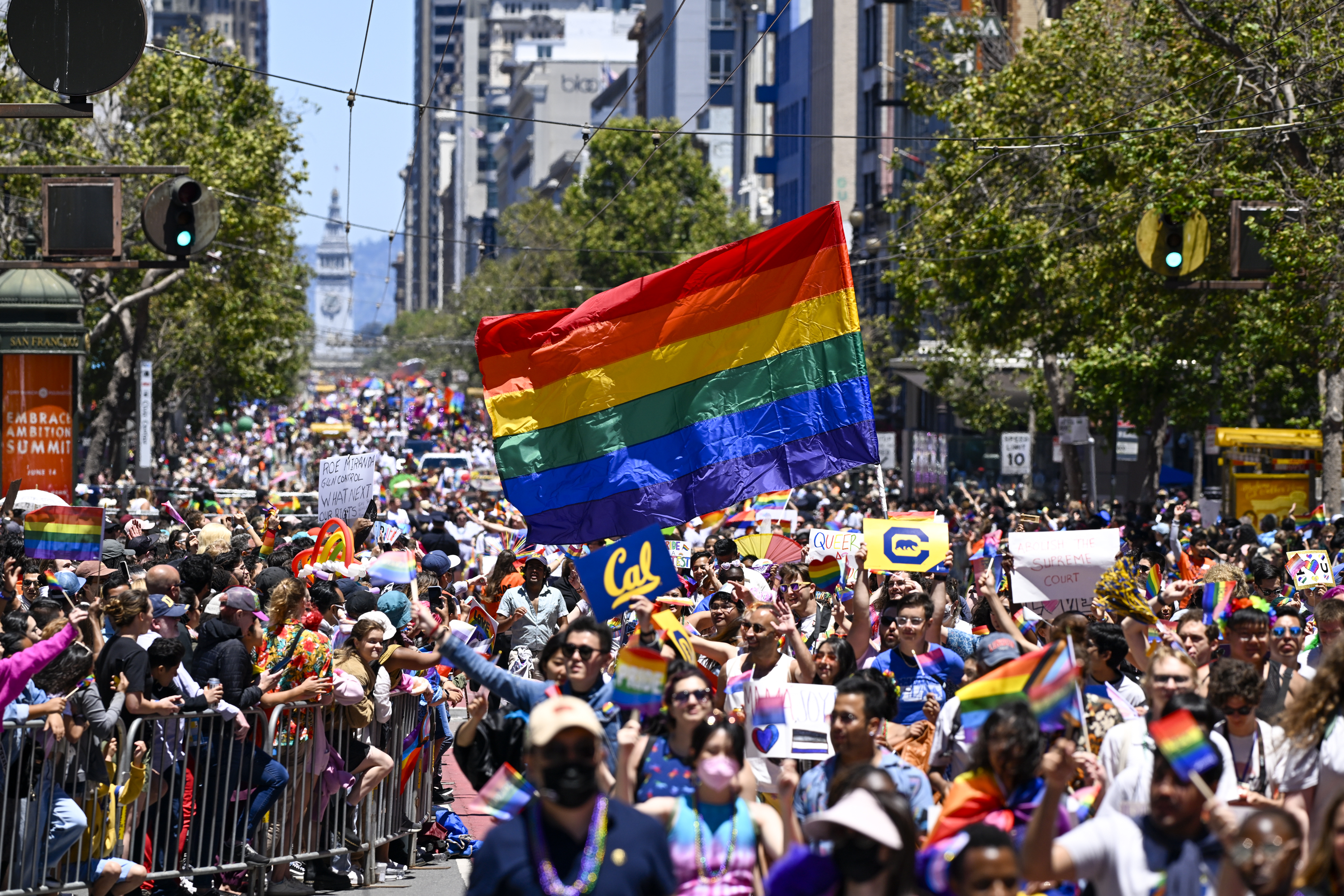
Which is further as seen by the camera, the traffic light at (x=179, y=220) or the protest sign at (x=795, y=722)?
the traffic light at (x=179, y=220)

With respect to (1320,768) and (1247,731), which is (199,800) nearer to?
(1247,731)

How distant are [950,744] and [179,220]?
7182 mm

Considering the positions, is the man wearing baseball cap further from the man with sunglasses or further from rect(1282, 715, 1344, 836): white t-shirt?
rect(1282, 715, 1344, 836): white t-shirt

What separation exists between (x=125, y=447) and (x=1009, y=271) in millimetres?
26750

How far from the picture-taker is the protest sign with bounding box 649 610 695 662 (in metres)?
7.44

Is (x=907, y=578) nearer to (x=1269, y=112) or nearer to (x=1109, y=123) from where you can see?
(x=1269, y=112)

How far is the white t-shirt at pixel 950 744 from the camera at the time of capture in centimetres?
673

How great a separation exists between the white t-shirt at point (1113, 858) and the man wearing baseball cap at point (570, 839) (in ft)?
3.69

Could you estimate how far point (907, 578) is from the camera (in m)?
10.1

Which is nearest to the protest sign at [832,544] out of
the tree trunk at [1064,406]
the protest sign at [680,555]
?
the protest sign at [680,555]

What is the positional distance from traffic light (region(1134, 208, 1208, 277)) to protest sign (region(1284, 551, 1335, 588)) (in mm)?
2536

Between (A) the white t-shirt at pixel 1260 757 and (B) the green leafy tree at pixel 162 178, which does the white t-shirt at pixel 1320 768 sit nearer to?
(A) the white t-shirt at pixel 1260 757

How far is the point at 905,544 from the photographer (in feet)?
36.1

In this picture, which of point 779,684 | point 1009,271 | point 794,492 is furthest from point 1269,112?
point 794,492
